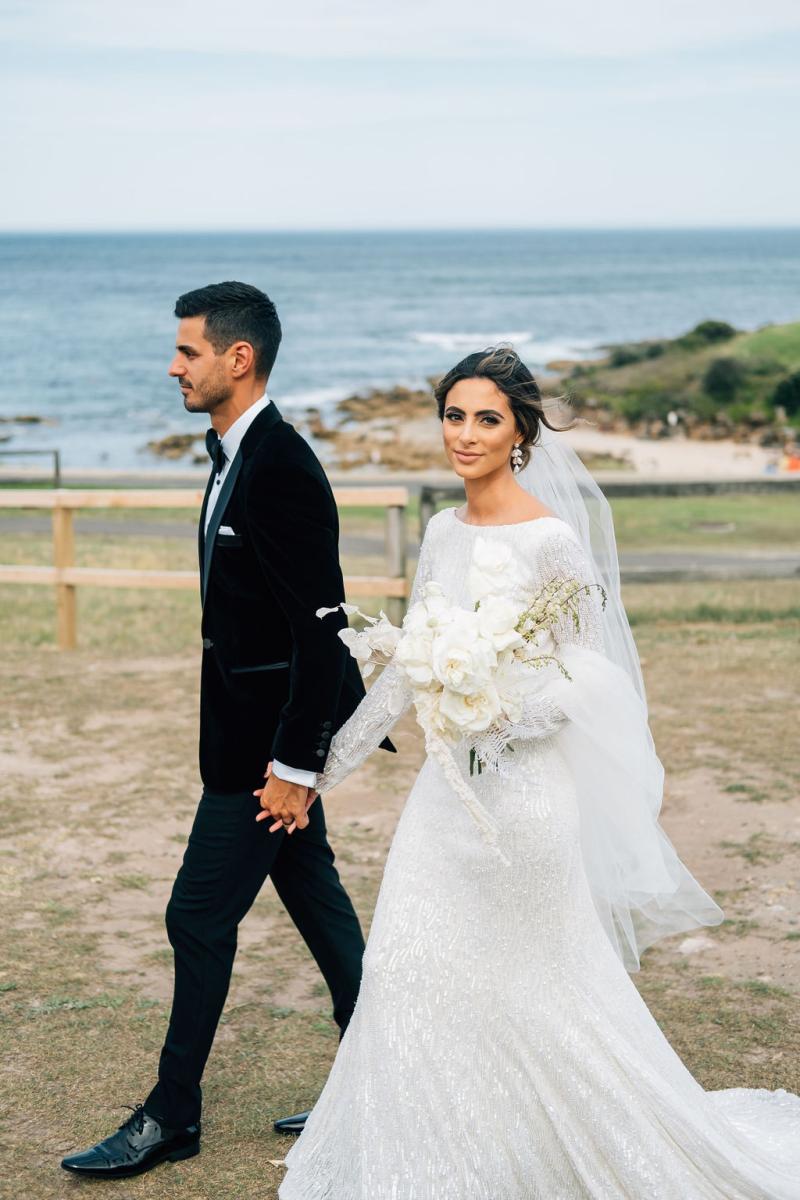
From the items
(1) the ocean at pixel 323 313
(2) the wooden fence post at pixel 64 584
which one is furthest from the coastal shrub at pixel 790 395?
(2) the wooden fence post at pixel 64 584

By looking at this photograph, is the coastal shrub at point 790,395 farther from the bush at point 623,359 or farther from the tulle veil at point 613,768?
the tulle veil at point 613,768

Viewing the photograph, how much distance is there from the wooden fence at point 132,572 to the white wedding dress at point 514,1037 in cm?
625

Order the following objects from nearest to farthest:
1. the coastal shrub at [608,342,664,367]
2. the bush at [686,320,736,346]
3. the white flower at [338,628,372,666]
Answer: the white flower at [338,628,372,666] < the coastal shrub at [608,342,664,367] < the bush at [686,320,736,346]

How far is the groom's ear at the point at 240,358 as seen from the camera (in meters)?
3.75

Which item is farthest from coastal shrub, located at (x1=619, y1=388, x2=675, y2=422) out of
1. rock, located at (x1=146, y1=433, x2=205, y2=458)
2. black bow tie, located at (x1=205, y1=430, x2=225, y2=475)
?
black bow tie, located at (x1=205, y1=430, x2=225, y2=475)

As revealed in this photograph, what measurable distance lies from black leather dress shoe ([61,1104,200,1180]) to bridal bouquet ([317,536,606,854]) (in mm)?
1279

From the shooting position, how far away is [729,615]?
1189cm

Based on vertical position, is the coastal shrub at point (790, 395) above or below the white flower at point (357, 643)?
above

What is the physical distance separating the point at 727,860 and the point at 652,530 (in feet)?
35.5

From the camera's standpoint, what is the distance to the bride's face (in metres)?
3.57

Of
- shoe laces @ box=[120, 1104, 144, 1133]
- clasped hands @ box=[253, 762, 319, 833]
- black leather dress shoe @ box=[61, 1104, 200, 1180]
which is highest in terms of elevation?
clasped hands @ box=[253, 762, 319, 833]

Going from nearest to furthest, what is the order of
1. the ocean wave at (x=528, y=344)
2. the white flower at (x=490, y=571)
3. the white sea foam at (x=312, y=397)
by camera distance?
the white flower at (x=490, y=571)
the white sea foam at (x=312, y=397)
the ocean wave at (x=528, y=344)

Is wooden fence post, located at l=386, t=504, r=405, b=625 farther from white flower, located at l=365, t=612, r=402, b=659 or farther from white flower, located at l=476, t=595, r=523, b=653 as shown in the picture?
white flower, located at l=476, t=595, r=523, b=653

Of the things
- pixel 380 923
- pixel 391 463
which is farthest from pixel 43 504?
pixel 391 463
